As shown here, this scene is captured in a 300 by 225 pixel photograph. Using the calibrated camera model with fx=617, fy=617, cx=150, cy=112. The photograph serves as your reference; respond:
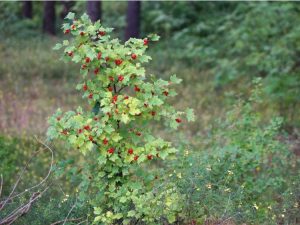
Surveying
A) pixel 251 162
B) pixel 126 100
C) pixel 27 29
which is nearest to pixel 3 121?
pixel 251 162

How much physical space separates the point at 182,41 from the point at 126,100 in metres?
13.2

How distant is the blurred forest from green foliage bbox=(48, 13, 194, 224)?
330 millimetres

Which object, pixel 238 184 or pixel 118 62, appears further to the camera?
pixel 238 184

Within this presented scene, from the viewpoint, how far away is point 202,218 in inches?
203

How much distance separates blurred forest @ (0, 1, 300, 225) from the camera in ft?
18.3

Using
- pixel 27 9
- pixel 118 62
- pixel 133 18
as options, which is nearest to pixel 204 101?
pixel 133 18

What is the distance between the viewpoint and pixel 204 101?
504 inches

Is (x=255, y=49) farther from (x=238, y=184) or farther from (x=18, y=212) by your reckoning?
(x=18, y=212)

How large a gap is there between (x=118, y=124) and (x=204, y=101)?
764 cm

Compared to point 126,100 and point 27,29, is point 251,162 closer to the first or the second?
point 126,100

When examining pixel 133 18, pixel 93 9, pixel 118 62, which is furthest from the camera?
pixel 133 18

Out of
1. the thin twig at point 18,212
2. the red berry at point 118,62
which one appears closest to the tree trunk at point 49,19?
the thin twig at point 18,212

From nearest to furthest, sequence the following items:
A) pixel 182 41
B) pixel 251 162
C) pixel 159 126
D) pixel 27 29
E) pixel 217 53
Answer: pixel 251 162, pixel 159 126, pixel 217 53, pixel 182 41, pixel 27 29

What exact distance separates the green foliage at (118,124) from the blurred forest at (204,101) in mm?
330
